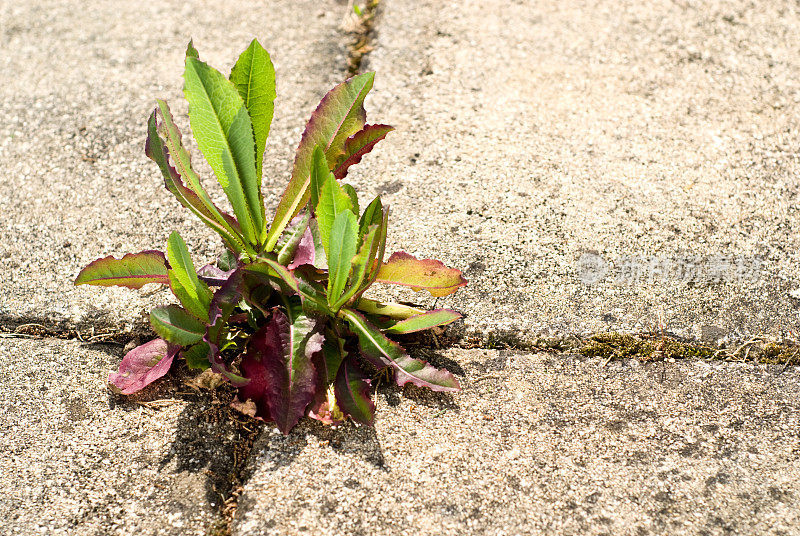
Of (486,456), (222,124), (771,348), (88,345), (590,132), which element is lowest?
(88,345)

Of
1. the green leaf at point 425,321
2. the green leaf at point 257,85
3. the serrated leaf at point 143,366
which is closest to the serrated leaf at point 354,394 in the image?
the green leaf at point 425,321

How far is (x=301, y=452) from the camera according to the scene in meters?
1.45

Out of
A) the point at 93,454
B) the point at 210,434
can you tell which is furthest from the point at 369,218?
the point at 93,454

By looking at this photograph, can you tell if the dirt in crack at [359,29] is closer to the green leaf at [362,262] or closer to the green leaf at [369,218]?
the green leaf at [369,218]

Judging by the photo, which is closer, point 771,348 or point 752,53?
point 771,348

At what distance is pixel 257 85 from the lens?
1.50m

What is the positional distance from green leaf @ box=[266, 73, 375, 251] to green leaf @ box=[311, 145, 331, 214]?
0.30 feet

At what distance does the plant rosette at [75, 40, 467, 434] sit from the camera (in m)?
1.43

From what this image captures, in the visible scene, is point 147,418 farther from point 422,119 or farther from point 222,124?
point 422,119

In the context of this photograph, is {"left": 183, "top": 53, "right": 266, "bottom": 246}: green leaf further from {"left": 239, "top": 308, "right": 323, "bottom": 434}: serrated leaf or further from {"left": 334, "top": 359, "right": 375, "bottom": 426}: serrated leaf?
{"left": 334, "top": 359, "right": 375, "bottom": 426}: serrated leaf

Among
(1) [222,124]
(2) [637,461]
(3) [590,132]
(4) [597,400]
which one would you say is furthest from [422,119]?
(2) [637,461]

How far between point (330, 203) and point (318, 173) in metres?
0.08

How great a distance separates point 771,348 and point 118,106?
6.80 feet

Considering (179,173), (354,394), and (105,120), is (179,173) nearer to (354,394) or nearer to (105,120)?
(354,394)
